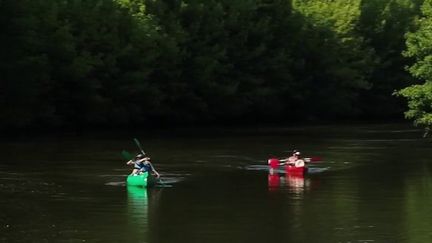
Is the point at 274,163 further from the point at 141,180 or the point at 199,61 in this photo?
the point at 199,61

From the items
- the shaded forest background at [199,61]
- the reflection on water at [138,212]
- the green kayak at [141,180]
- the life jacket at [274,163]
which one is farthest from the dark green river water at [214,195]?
the shaded forest background at [199,61]

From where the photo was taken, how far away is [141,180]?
3847 cm

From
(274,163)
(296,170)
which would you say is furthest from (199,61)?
(296,170)

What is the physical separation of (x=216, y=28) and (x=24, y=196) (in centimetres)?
5239

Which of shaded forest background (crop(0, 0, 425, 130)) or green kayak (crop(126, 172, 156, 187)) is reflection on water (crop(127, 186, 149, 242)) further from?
shaded forest background (crop(0, 0, 425, 130))

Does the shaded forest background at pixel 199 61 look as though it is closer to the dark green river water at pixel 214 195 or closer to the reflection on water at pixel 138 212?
the dark green river water at pixel 214 195

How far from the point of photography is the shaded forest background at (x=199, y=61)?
68438 mm

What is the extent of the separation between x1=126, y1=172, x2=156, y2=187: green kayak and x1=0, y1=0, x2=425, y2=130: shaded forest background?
2885cm

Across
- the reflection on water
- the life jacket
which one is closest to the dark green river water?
the reflection on water

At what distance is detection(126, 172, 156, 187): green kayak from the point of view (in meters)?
38.4

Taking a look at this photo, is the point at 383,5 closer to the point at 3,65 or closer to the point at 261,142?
the point at 261,142

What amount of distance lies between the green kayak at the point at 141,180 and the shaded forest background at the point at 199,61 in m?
28.9

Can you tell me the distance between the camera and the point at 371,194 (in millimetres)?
36750

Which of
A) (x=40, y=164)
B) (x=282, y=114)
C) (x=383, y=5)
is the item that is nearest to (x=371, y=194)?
(x=40, y=164)
